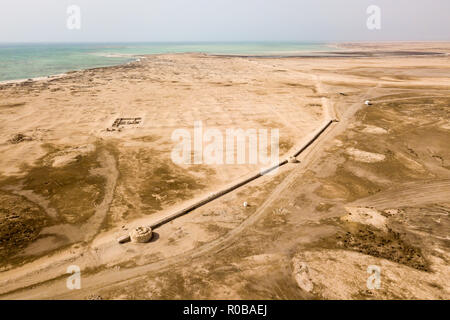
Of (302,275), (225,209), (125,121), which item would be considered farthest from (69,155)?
(302,275)

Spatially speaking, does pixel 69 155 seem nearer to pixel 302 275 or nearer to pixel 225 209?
pixel 225 209

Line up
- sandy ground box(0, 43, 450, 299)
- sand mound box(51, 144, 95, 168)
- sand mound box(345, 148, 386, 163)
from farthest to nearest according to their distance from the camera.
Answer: sand mound box(345, 148, 386, 163), sand mound box(51, 144, 95, 168), sandy ground box(0, 43, 450, 299)

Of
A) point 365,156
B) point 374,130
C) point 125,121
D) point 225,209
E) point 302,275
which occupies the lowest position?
point 302,275

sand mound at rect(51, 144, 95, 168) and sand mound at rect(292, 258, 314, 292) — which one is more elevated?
→ sand mound at rect(51, 144, 95, 168)

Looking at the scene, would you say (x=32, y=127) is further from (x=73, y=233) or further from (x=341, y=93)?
(x=341, y=93)

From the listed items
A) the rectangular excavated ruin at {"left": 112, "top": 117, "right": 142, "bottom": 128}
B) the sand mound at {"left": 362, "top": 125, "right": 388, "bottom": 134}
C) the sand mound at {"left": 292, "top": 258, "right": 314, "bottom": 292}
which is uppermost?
the rectangular excavated ruin at {"left": 112, "top": 117, "right": 142, "bottom": 128}

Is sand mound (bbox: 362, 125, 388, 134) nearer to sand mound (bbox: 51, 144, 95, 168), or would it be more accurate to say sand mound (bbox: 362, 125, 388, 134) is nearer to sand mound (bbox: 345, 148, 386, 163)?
sand mound (bbox: 345, 148, 386, 163)

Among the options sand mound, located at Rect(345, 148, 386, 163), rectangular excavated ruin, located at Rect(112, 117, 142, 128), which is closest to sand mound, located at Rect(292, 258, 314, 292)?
sand mound, located at Rect(345, 148, 386, 163)
